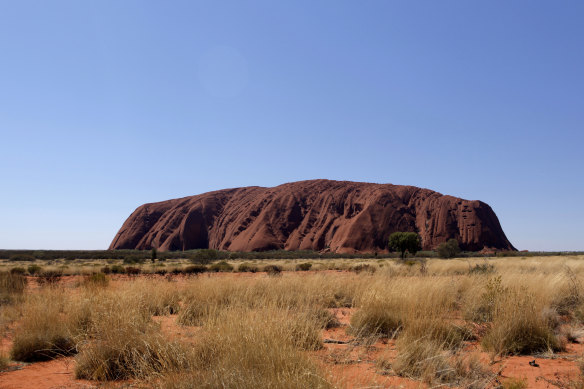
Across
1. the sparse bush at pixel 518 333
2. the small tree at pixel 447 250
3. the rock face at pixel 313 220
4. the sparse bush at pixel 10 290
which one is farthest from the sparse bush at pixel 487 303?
the rock face at pixel 313 220

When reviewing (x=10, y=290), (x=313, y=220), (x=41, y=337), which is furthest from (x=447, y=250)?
(x=41, y=337)

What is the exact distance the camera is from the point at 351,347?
17.4 ft

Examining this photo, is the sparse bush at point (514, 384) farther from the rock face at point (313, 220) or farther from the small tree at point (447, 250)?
the rock face at point (313, 220)

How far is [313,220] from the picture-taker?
91.9 meters

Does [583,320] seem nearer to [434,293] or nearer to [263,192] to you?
[434,293]

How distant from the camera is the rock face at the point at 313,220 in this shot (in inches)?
3196

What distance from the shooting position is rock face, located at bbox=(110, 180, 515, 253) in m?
81.2

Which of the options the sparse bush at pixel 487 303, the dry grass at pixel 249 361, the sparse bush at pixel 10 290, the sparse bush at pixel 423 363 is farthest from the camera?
the sparse bush at pixel 10 290

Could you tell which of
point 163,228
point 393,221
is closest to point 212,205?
point 163,228

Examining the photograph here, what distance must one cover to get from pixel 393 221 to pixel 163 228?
65.0 meters

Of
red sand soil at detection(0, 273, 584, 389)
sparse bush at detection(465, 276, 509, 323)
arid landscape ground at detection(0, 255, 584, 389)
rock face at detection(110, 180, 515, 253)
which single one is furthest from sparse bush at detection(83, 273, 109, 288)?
rock face at detection(110, 180, 515, 253)

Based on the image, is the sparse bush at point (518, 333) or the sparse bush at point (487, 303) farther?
the sparse bush at point (487, 303)

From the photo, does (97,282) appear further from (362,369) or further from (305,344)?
(362,369)

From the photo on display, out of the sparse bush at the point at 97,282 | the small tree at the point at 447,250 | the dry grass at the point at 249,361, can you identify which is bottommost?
the small tree at the point at 447,250
